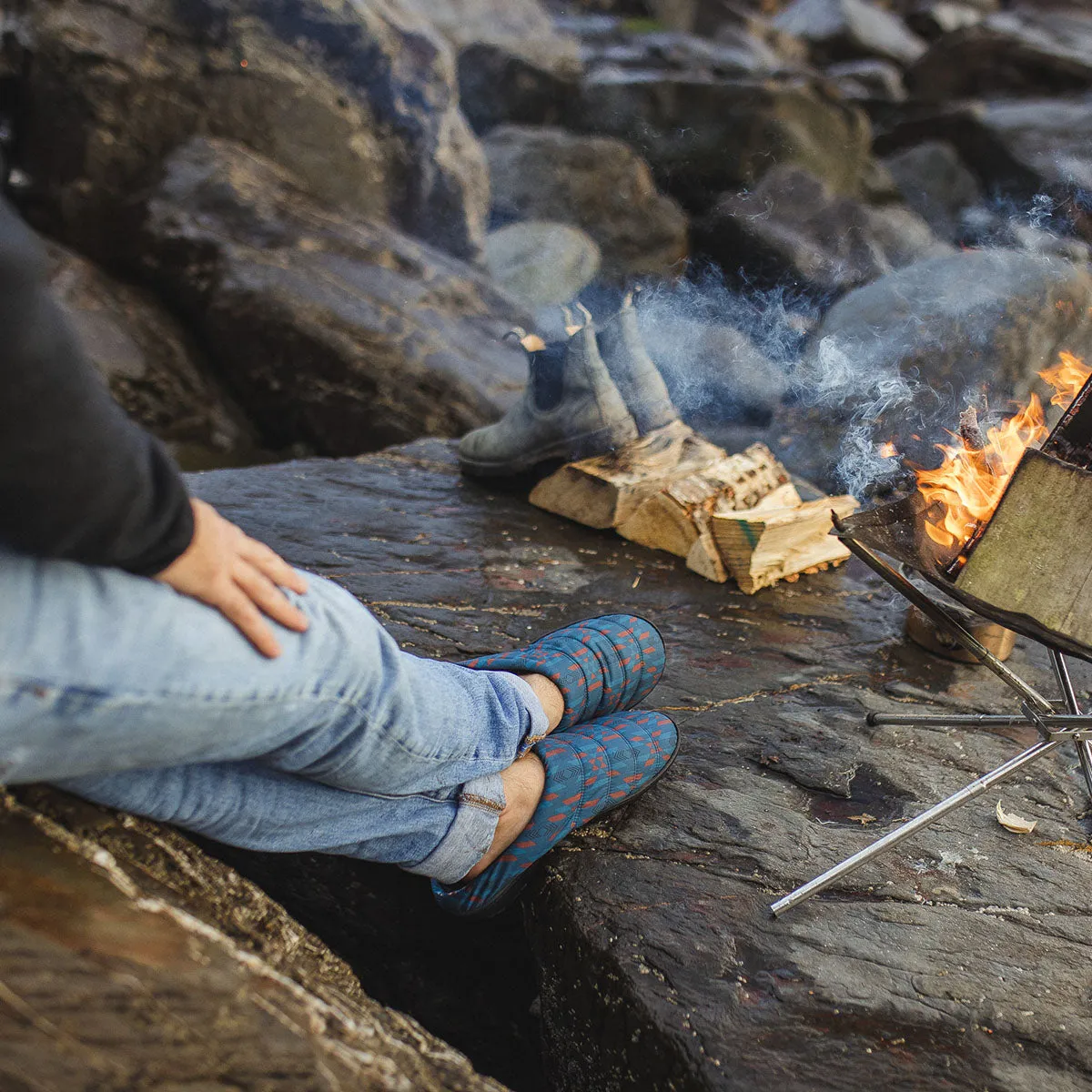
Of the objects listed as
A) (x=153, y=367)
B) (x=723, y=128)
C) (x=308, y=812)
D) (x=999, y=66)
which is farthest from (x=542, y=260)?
(x=999, y=66)

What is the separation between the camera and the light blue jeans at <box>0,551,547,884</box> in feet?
3.83

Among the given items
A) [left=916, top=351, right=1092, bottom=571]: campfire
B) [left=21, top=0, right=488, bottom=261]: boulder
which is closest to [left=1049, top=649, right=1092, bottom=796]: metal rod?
[left=916, top=351, right=1092, bottom=571]: campfire

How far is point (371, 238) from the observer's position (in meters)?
6.52

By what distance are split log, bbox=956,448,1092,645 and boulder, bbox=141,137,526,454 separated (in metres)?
4.18

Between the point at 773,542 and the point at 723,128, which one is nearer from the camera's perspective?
the point at 773,542

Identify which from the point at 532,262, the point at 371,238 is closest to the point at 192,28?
the point at 371,238

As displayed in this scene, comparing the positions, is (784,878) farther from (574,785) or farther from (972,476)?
(972,476)

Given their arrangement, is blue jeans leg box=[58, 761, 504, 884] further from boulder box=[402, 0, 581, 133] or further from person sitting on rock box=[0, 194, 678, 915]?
boulder box=[402, 0, 581, 133]

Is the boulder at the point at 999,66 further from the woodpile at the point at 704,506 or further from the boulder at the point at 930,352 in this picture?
the woodpile at the point at 704,506

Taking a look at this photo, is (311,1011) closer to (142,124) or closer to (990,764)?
(990,764)

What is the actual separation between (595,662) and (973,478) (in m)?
1.06

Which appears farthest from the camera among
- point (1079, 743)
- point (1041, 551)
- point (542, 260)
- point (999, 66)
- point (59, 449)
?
point (999, 66)

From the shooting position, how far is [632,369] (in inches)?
165

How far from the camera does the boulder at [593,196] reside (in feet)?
35.7
